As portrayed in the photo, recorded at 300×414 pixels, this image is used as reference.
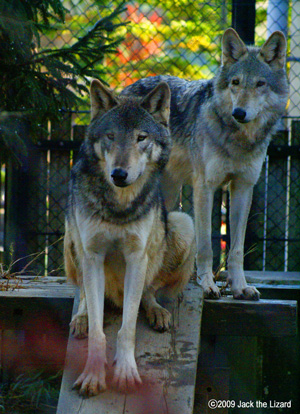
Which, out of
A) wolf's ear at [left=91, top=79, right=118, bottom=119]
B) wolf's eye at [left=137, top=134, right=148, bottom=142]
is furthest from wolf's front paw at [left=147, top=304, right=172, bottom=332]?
wolf's ear at [left=91, top=79, right=118, bottom=119]

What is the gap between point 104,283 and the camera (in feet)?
9.67

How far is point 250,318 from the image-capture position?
347cm

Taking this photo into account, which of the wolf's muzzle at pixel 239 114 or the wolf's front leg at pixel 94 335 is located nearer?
the wolf's front leg at pixel 94 335

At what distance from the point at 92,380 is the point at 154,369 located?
1.27ft

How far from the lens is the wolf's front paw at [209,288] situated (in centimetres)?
367

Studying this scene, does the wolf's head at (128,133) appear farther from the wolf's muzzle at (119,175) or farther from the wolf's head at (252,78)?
the wolf's head at (252,78)

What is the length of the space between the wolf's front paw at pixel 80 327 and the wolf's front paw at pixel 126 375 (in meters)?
0.37

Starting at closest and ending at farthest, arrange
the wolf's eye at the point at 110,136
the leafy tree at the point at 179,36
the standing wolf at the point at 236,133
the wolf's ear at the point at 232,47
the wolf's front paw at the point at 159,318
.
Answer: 1. the wolf's eye at the point at 110,136
2. the wolf's front paw at the point at 159,318
3. the standing wolf at the point at 236,133
4. the wolf's ear at the point at 232,47
5. the leafy tree at the point at 179,36

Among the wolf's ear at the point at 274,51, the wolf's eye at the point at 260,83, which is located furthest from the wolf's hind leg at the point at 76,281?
the wolf's ear at the point at 274,51

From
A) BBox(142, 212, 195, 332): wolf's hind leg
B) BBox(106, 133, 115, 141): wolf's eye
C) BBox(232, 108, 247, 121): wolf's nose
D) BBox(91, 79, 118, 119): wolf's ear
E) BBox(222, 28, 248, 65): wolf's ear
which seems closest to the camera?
BBox(106, 133, 115, 141): wolf's eye

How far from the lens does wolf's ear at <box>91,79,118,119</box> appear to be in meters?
2.94

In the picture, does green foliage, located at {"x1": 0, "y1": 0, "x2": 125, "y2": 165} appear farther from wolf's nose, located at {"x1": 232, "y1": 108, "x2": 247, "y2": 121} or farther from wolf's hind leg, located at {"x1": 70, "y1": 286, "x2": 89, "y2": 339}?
wolf's hind leg, located at {"x1": 70, "y1": 286, "x2": 89, "y2": 339}

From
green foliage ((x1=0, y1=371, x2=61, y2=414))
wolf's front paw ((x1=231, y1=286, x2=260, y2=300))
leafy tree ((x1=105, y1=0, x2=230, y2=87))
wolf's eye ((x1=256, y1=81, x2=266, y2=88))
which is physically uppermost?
leafy tree ((x1=105, y1=0, x2=230, y2=87))

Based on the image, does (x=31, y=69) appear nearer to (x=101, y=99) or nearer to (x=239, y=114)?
(x=101, y=99)
